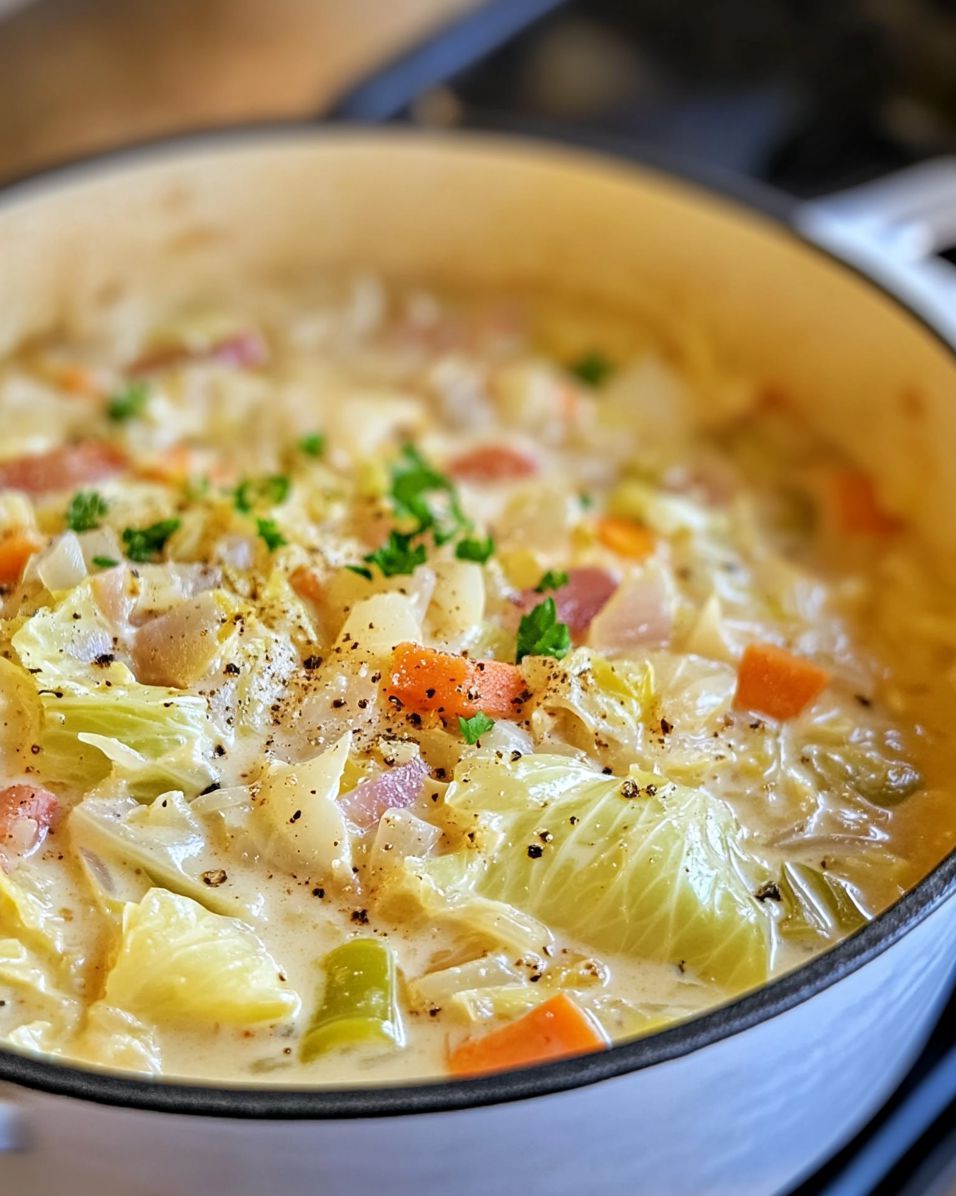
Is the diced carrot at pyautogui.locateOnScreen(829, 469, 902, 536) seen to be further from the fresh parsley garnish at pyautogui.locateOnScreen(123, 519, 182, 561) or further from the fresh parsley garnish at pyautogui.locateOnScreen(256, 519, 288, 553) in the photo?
the fresh parsley garnish at pyautogui.locateOnScreen(123, 519, 182, 561)

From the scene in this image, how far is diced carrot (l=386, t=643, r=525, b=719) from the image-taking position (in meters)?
1.71

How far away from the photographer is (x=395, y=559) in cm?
187

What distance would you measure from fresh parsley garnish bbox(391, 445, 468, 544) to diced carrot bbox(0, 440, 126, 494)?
488mm

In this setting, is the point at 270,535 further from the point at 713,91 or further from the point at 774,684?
the point at 713,91

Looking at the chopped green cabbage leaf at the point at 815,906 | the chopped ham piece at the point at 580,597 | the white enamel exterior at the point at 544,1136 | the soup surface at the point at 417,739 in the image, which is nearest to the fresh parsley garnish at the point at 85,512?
the soup surface at the point at 417,739

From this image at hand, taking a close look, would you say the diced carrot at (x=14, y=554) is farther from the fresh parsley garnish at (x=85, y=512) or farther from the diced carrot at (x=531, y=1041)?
the diced carrot at (x=531, y=1041)

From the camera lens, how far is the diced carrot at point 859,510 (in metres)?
2.43

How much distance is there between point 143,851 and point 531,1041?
49 cm

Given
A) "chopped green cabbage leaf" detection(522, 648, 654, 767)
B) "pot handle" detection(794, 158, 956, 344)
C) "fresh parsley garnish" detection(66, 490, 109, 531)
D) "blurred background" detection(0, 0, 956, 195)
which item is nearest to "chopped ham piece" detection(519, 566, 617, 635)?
"chopped green cabbage leaf" detection(522, 648, 654, 767)

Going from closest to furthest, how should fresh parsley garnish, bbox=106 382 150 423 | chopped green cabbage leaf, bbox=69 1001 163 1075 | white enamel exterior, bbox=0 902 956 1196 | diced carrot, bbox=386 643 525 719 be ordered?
white enamel exterior, bbox=0 902 956 1196 < chopped green cabbage leaf, bbox=69 1001 163 1075 < diced carrot, bbox=386 643 525 719 < fresh parsley garnish, bbox=106 382 150 423

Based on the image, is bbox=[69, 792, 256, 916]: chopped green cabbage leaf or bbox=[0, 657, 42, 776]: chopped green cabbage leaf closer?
bbox=[69, 792, 256, 916]: chopped green cabbage leaf

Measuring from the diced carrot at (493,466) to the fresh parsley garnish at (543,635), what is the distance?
1.82 feet

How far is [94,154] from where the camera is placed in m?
2.54

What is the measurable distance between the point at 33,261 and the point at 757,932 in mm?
1853
